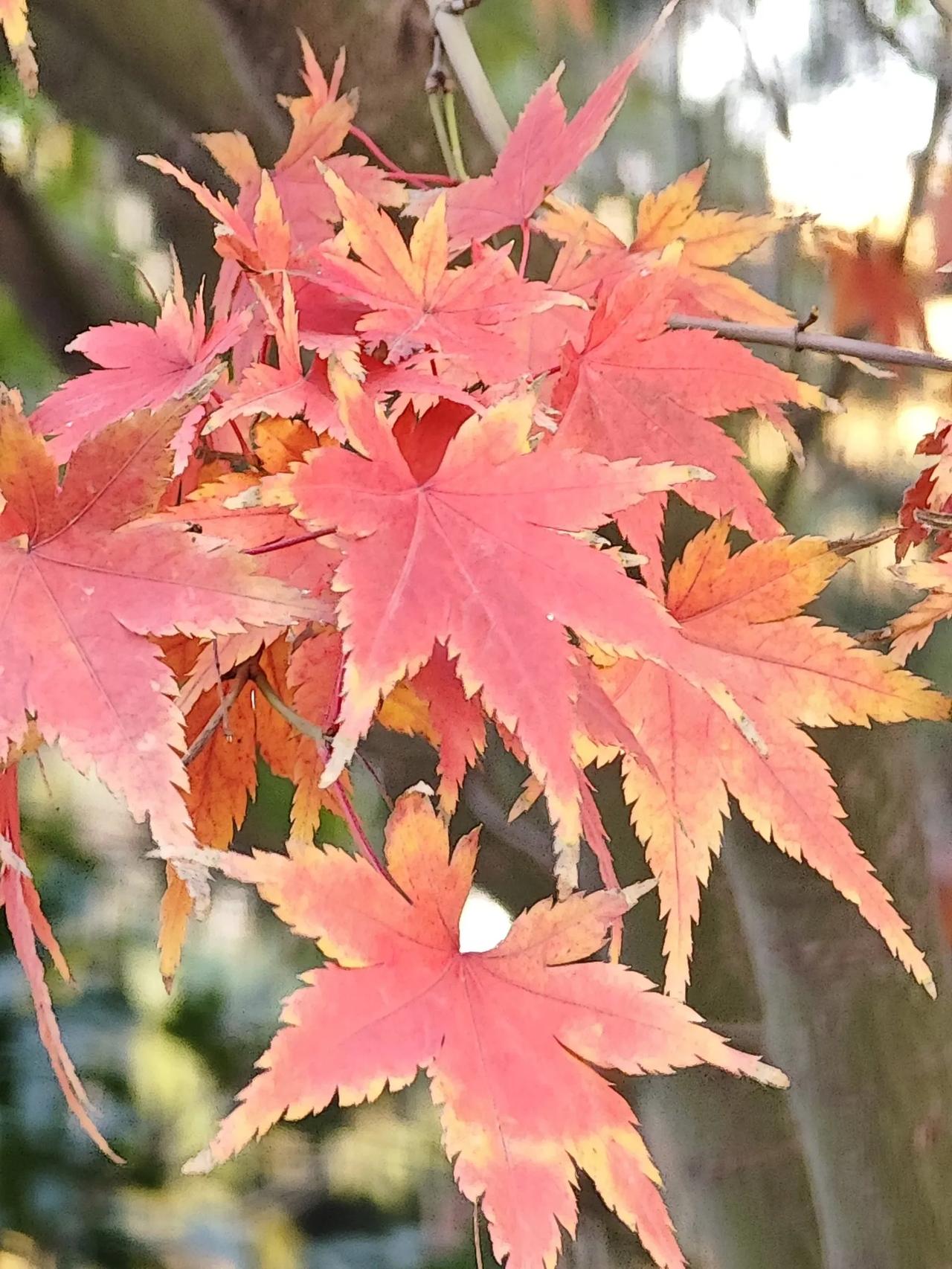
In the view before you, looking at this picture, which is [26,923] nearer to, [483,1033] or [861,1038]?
[483,1033]

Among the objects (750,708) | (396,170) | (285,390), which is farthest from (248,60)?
(750,708)

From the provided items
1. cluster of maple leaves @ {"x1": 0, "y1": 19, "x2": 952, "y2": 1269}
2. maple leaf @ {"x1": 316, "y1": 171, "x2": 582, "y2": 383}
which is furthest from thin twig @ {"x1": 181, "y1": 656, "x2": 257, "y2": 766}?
maple leaf @ {"x1": 316, "y1": 171, "x2": 582, "y2": 383}

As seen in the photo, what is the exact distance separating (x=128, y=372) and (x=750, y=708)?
0.93 ft

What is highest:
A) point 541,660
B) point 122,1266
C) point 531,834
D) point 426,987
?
point 541,660

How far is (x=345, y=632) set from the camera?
22cm

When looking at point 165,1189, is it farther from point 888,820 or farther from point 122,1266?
point 888,820

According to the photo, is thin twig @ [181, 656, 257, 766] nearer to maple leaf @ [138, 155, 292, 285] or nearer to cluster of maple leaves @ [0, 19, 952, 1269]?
cluster of maple leaves @ [0, 19, 952, 1269]

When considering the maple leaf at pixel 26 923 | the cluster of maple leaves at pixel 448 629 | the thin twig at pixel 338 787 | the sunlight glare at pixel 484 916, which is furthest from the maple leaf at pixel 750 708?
the sunlight glare at pixel 484 916

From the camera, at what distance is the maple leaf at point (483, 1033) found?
25cm

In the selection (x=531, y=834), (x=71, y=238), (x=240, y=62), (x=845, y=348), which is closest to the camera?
(x=845, y=348)

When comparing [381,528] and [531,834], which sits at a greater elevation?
[381,528]

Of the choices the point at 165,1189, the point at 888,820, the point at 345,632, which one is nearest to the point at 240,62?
the point at 345,632

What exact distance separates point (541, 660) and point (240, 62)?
1.50 ft

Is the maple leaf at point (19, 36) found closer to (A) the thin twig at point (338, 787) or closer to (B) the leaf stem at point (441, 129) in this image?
(B) the leaf stem at point (441, 129)
